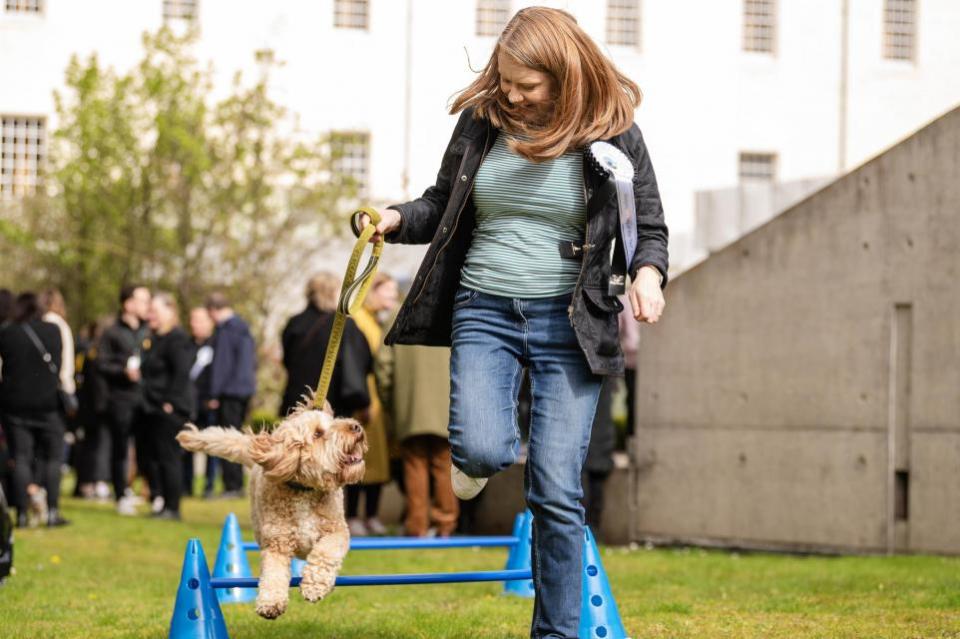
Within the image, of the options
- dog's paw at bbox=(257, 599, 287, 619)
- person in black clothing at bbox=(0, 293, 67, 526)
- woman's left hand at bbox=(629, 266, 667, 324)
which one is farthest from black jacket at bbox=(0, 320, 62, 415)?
woman's left hand at bbox=(629, 266, 667, 324)

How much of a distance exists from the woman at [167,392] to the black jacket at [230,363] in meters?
2.06

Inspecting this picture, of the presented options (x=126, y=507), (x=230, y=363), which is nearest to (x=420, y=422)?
(x=126, y=507)

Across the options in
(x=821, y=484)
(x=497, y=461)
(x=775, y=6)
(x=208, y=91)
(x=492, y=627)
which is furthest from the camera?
(x=775, y=6)

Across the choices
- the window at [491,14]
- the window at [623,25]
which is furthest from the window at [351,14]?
the window at [623,25]

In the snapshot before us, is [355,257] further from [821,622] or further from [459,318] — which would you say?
[821,622]

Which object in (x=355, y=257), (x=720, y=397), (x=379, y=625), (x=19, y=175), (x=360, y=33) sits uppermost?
(x=360, y=33)

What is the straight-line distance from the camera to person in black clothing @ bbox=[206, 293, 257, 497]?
1644 cm

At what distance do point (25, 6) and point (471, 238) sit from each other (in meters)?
30.5

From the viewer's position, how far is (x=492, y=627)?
698 cm

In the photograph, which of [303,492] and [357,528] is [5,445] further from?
[303,492]

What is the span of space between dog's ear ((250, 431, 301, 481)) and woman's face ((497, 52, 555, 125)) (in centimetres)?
149

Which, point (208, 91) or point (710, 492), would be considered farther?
point (208, 91)

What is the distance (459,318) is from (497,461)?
1.75 feet

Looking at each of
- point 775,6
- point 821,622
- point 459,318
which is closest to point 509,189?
point 459,318
